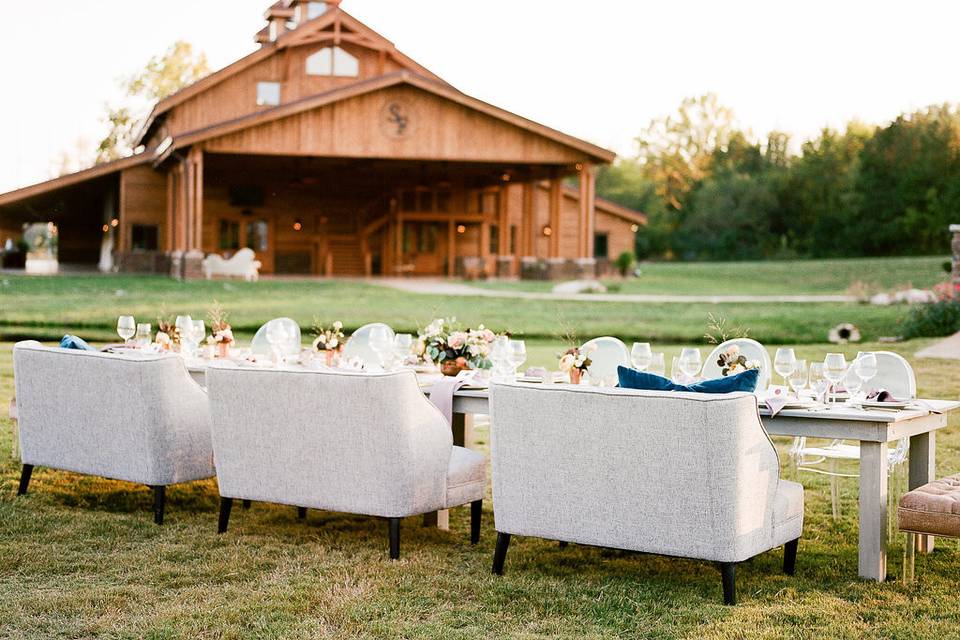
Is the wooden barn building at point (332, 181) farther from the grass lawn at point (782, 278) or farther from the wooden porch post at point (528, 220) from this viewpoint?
the grass lawn at point (782, 278)

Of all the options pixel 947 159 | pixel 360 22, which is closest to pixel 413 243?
pixel 360 22

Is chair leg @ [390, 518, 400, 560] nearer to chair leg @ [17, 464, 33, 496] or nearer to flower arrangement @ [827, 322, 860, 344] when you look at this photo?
chair leg @ [17, 464, 33, 496]

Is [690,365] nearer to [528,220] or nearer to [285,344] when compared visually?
[285,344]

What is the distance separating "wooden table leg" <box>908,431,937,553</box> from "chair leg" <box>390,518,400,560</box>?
2699mm

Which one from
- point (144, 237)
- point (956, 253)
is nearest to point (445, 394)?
point (956, 253)

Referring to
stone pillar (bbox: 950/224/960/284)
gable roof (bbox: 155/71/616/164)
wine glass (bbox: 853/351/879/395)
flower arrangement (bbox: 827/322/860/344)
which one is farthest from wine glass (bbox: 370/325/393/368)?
gable roof (bbox: 155/71/616/164)

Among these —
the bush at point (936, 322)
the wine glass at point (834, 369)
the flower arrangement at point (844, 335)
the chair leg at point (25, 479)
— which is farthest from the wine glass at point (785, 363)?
the bush at point (936, 322)

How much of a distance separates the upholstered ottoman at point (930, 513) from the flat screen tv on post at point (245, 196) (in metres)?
29.9

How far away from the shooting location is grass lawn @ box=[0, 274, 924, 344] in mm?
19094

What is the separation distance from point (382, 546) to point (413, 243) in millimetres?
29276

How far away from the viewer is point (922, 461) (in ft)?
20.2

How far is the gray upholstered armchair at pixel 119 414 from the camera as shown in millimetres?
6438

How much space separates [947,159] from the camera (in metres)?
47.0

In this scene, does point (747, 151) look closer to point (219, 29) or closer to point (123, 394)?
point (219, 29)
